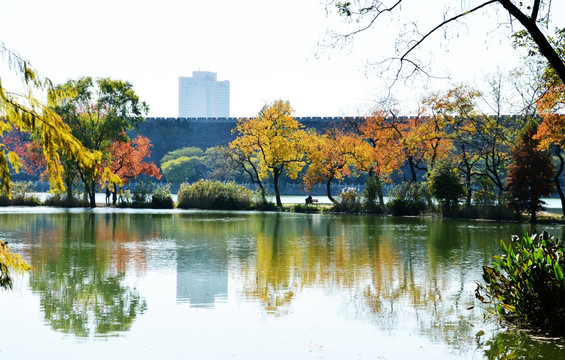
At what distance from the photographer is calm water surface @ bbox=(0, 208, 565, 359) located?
6.75 metres

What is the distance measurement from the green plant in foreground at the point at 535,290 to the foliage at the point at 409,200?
1031 inches

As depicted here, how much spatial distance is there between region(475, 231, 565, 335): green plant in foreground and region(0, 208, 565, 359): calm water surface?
39 centimetres

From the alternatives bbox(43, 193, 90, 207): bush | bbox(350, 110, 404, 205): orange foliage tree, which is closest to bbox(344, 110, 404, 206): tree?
bbox(350, 110, 404, 205): orange foliage tree

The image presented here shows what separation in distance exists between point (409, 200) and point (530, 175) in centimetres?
712

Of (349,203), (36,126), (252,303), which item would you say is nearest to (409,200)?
(349,203)

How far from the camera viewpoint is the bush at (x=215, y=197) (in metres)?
39.4

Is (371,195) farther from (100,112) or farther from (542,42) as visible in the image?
(542,42)

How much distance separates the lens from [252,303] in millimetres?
9109

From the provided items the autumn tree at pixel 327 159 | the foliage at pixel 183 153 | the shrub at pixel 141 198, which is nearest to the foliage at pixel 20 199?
the shrub at pixel 141 198

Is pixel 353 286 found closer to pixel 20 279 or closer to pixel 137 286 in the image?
pixel 137 286

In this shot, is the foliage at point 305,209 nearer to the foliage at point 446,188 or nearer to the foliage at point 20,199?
the foliage at point 446,188

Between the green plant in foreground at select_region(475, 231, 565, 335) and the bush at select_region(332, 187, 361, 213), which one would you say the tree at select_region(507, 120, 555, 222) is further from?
the green plant in foreground at select_region(475, 231, 565, 335)

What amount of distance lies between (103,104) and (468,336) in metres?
38.4

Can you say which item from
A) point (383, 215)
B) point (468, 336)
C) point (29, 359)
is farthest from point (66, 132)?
point (383, 215)
